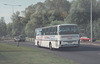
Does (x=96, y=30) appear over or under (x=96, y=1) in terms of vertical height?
under

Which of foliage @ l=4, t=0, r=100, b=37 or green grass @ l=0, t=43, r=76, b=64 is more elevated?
foliage @ l=4, t=0, r=100, b=37

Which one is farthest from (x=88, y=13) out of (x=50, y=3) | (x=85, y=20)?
(x=50, y=3)

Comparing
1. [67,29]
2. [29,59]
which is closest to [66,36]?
[67,29]

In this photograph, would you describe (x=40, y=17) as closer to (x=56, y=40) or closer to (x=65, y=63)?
(x=56, y=40)

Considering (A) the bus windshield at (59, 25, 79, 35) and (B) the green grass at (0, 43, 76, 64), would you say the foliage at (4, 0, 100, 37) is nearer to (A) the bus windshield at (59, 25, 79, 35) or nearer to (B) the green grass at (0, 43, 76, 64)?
(A) the bus windshield at (59, 25, 79, 35)

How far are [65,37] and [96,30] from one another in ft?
127

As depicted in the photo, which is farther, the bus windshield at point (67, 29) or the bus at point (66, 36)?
the bus windshield at point (67, 29)

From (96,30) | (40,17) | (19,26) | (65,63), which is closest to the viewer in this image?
(65,63)

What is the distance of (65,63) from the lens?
13133 millimetres

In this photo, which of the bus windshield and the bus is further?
the bus windshield

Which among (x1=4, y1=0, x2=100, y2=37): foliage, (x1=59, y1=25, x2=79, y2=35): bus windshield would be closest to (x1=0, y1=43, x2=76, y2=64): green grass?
(x1=59, y1=25, x2=79, y2=35): bus windshield

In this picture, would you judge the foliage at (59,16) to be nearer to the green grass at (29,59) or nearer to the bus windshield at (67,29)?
the bus windshield at (67,29)

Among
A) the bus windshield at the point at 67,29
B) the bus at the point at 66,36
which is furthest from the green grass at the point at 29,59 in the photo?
the bus windshield at the point at 67,29

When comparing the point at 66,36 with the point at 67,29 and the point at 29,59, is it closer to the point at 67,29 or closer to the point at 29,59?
the point at 67,29
